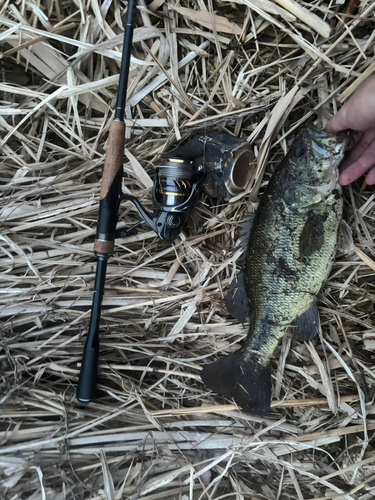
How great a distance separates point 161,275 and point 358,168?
1.19 m

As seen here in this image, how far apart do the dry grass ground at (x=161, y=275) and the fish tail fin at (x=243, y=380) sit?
12cm

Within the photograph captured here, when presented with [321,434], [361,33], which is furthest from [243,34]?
[321,434]

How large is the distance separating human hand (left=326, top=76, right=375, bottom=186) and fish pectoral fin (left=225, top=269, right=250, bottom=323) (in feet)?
2.38

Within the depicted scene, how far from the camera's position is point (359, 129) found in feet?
5.16

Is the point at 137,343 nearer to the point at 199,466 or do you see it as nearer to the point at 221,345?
the point at 221,345

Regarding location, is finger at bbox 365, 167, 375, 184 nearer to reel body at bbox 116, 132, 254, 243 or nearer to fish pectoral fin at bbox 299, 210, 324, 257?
fish pectoral fin at bbox 299, 210, 324, 257

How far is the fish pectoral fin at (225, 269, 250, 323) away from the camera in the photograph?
1800 mm

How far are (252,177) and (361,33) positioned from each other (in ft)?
2.86

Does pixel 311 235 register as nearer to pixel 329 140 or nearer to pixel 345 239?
pixel 345 239

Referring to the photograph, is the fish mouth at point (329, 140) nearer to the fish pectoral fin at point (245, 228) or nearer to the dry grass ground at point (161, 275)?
the dry grass ground at point (161, 275)

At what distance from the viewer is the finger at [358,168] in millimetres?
1628

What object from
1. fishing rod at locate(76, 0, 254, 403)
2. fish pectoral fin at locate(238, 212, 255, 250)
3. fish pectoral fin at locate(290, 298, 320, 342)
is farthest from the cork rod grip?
fish pectoral fin at locate(290, 298, 320, 342)

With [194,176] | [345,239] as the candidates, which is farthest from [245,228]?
[345,239]

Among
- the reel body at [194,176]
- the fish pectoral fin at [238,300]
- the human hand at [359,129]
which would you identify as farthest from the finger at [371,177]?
the fish pectoral fin at [238,300]
